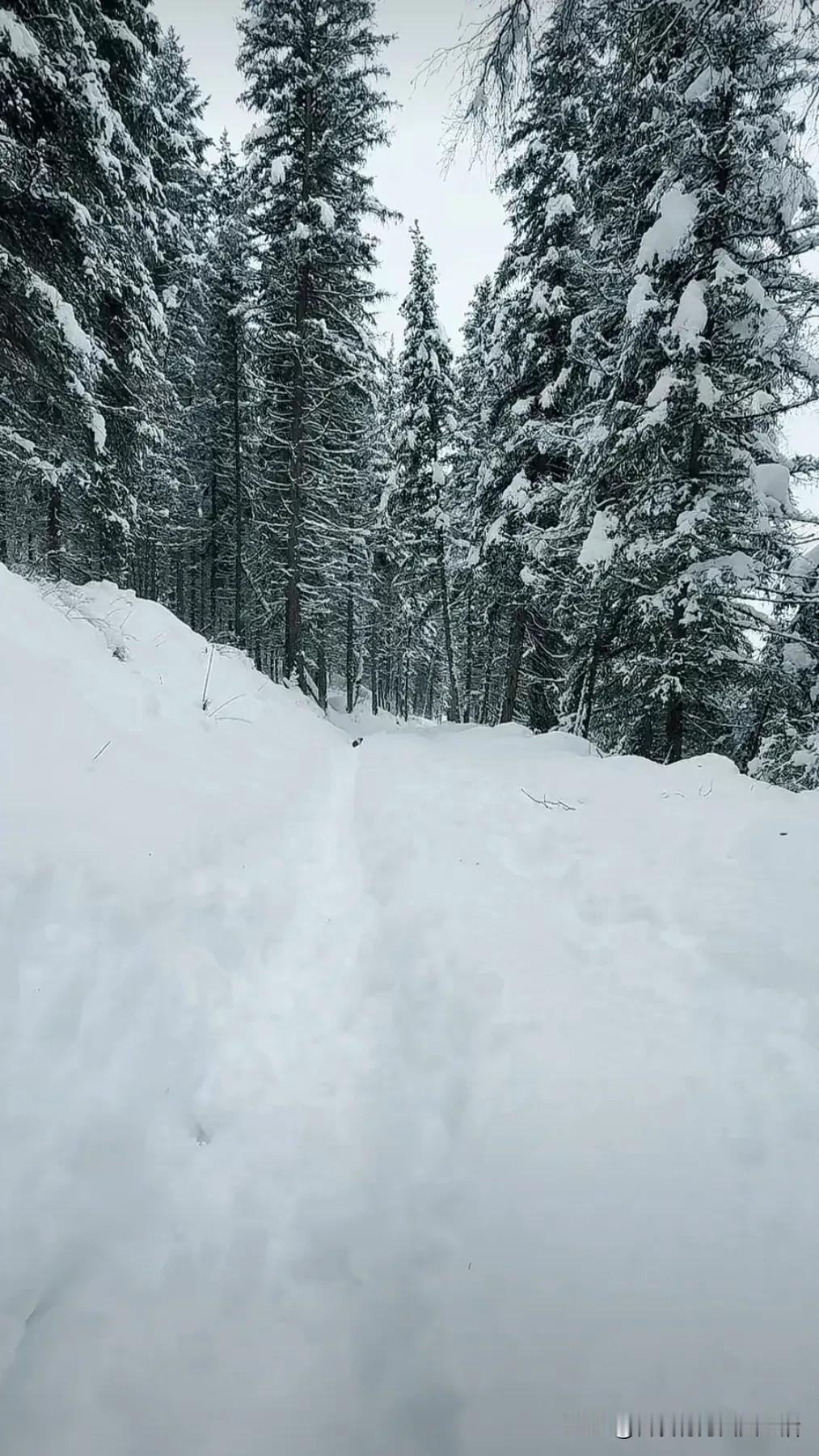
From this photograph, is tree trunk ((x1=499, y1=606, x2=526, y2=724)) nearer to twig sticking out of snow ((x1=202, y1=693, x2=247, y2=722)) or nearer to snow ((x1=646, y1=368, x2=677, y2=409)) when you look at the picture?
snow ((x1=646, y1=368, x2=677, y2=409))

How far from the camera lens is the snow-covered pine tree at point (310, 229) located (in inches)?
465

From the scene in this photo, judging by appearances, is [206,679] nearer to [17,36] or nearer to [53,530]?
[53,530]

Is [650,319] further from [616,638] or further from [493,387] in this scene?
[493,387]

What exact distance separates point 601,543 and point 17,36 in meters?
9.14

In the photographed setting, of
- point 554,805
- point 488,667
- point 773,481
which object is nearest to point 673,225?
point 773,481

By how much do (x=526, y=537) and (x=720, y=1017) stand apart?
918 centimetres

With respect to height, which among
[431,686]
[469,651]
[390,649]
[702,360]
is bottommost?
[431,686]

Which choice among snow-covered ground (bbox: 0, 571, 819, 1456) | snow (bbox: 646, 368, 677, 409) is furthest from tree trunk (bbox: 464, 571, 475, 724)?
snow-covered ground (bbox: 0, 571, 819, 1456)

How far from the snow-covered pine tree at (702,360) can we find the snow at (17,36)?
22.8 feet

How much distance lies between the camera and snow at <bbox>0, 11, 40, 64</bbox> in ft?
21.6

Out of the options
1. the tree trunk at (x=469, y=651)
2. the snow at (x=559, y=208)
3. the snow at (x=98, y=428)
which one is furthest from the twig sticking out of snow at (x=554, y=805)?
the snow at (x=559, y=208)

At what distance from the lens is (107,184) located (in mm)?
9031

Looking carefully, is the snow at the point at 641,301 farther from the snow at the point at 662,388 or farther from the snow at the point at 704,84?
the snow at the point at 704,84

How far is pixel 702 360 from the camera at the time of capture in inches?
272
